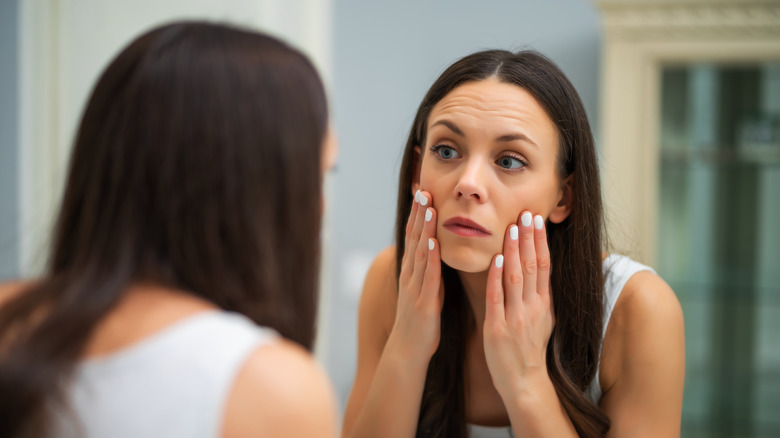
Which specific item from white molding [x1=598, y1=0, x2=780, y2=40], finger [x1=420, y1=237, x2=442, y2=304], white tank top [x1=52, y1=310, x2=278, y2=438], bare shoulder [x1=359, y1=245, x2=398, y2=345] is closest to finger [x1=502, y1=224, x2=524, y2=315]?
finger [x1=420, y1=237, x2=442, y2=304]

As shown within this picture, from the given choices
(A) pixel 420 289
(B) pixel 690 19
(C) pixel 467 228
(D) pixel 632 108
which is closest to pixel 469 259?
(C) pixel 467 228

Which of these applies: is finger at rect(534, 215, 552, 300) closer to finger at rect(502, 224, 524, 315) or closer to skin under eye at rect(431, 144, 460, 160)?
finger at rect(502, 224, 524, 315)

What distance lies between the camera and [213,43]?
0.65 metres

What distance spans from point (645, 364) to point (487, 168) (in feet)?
1.42

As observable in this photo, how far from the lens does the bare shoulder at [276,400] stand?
0.55 meters

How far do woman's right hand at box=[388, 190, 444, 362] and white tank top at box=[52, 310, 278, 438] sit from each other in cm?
61

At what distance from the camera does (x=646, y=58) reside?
2.04 m

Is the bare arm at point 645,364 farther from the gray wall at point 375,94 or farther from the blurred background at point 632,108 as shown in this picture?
the gray wall at point 375,94

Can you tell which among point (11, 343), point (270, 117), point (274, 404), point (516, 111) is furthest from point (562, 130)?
point (11, 343)

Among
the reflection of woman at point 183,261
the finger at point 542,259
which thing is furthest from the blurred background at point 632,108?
the reflection of woman at point 183,261

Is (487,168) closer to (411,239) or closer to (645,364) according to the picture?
(411,239)

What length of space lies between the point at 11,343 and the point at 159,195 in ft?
0.59

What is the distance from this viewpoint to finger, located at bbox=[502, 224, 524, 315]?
3.60 ft

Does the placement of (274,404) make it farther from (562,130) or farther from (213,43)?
(562,130)
